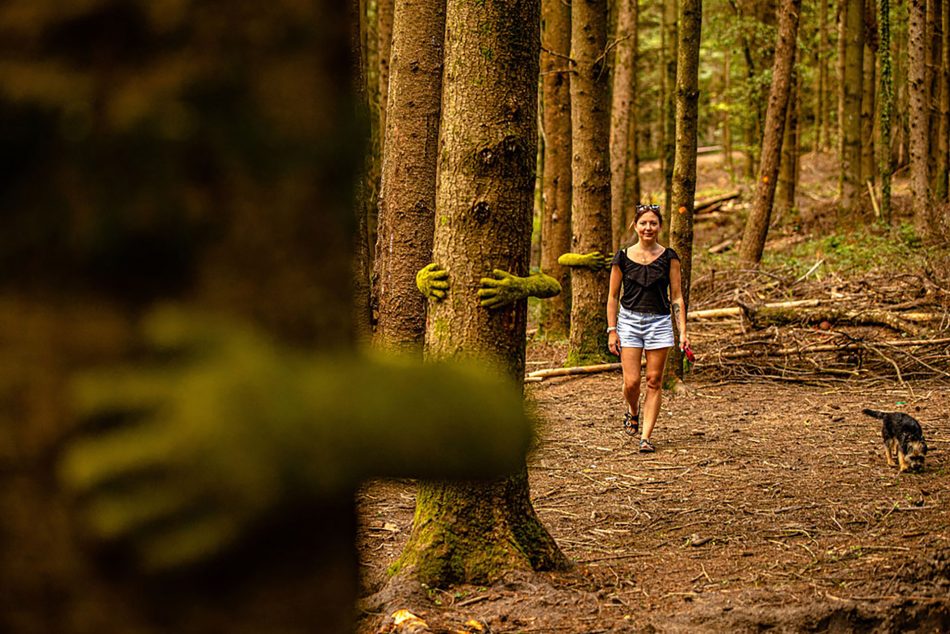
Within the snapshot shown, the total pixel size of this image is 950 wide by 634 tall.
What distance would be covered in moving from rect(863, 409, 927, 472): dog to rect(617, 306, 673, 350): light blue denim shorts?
197 cm

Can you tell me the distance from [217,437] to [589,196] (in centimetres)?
1163

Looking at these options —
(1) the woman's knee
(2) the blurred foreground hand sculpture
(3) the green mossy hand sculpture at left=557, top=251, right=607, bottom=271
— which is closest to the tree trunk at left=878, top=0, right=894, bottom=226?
(3) the green mossy hand sculpture at left=557, top=251, right=607, bottom=271

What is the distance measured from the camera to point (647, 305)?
8469 mm

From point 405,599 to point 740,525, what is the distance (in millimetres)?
2752

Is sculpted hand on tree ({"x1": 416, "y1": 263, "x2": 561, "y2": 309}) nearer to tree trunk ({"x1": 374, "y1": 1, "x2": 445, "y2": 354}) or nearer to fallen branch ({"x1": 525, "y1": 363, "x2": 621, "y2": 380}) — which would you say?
tree trunk ({"x1": 374, "y1": 1, "x2": 445, "y2": 354})

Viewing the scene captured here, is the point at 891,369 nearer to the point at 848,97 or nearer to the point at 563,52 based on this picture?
the point at 563,52

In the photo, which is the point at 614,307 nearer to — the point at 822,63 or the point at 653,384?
the point at 653,384

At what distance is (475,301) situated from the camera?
497cm

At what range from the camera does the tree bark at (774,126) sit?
57.8 feet

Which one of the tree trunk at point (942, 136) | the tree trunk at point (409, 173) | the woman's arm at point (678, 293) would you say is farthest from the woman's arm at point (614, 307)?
the tree trunk at point (942, 136)

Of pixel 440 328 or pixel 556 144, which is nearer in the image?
pixel 440 328

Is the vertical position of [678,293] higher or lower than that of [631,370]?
higher

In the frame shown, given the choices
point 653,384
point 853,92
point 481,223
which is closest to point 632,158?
point 853,92

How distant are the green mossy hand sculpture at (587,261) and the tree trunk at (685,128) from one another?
1498mm
